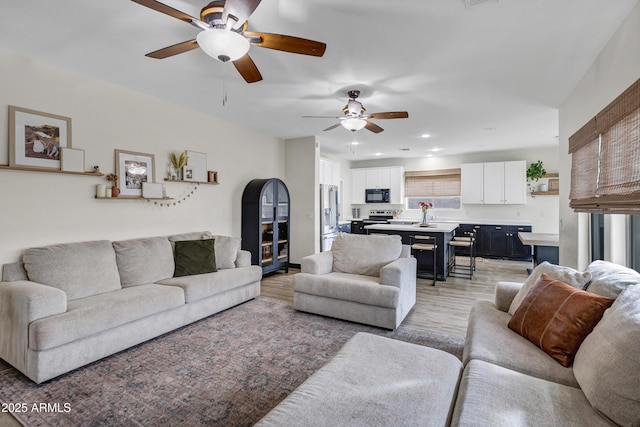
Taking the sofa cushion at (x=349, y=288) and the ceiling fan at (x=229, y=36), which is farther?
the sofa cushion at (x=349, y=288)

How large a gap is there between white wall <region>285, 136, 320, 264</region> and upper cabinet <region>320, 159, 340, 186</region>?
64 cm

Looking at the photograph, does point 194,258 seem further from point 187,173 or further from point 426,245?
point 426,245

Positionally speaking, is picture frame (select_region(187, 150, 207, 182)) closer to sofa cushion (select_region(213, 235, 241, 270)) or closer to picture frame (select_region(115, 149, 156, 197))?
picture frame (select_region(115, 149, 156, 197))

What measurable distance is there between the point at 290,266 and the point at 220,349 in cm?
342

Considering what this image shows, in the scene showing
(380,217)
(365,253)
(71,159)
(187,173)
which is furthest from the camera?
(380,217)

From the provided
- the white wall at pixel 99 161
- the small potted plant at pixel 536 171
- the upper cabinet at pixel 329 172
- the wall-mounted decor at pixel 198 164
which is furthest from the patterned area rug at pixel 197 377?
the small potted plant at pixel 536 171

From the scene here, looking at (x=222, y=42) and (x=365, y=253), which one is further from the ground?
(x=222, y=42)

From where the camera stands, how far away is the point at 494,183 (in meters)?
7.30

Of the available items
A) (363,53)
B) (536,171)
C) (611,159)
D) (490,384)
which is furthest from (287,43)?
(536,171)

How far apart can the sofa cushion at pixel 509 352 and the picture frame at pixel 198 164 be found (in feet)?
12.8

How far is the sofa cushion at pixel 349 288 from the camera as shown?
122 inches

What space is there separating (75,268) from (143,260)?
2.05ft

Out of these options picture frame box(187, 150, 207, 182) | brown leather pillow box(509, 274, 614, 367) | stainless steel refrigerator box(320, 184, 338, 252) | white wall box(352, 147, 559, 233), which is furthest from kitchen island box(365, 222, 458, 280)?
brown leather pillow box(509, 274, 614, 367)

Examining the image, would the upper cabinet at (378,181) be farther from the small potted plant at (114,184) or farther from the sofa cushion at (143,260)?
the small potted plant at (114,184)
